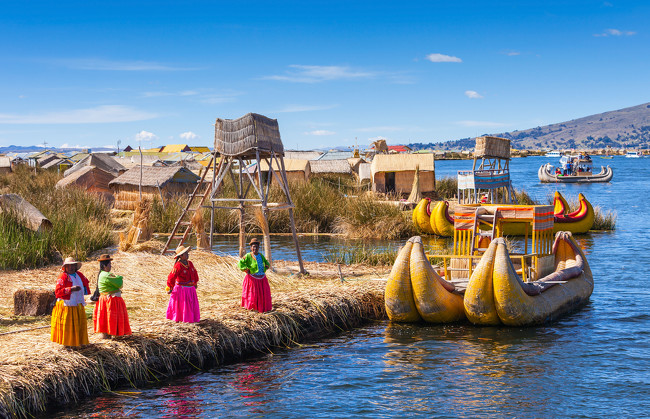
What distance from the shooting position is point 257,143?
1398 cm

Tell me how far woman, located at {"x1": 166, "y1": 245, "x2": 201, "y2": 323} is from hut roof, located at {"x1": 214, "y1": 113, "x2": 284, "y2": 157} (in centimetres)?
458

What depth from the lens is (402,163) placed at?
3881 cm

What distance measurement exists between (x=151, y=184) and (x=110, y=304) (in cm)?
2350

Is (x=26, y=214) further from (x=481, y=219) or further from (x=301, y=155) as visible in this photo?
(x=301, y=155)

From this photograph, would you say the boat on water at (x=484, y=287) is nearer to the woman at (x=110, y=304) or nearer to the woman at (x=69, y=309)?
the woman at (x=110, y=304)

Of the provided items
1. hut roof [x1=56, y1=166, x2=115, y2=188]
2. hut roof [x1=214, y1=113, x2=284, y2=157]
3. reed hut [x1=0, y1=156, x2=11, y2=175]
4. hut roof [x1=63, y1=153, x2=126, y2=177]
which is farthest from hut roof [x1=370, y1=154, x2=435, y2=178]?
reed hut [x1=0, y1=156, x2=11, y2=175]

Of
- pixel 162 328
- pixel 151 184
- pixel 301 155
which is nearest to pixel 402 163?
pixel 151 184

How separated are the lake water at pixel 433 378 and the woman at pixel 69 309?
2.75 feet

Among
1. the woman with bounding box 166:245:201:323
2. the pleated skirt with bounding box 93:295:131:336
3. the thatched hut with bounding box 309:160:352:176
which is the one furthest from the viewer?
the thatched hut with bounding box 309:160:352:176

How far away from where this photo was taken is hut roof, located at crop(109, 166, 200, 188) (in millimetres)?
32031

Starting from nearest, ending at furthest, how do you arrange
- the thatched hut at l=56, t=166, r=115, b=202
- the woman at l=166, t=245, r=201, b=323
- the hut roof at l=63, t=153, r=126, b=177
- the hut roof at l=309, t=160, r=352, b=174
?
the woman at l=166, t=245, r=201, b=323 < the thatched hut at l=56, t=166, r=115, b=202 < the hut roof at l=63, t=153, r=126, b=177 < the hut roof at l=309, t=160, r=352, b=174

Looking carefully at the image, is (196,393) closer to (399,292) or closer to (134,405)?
(134,405)

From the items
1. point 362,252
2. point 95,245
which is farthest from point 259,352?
point 95,245

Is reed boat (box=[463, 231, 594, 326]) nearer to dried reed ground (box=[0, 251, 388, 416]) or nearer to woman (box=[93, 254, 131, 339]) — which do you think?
dried reed ground (box=[0, 251, 388, 416])
